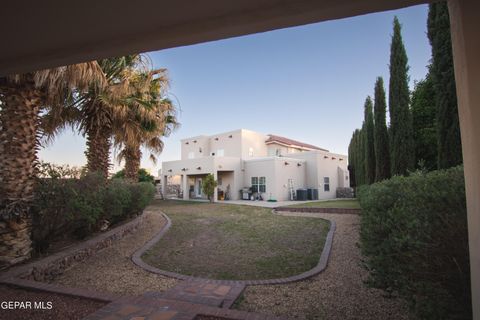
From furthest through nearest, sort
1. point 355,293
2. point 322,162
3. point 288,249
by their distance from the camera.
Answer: point 322,162 → point 288,249 → point 355,293

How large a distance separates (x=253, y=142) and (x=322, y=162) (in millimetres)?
8514

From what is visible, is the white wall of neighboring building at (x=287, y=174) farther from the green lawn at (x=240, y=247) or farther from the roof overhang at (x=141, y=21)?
the roof overhang at (x=141, y=21)

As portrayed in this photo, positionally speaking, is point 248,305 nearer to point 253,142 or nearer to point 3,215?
point 3,215

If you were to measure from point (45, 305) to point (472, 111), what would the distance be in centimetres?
568

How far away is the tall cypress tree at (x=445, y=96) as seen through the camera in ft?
16.7

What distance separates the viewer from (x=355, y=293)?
481 cm

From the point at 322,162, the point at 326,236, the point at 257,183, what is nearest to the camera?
the point at 326,236

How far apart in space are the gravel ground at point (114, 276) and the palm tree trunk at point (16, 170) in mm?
1185

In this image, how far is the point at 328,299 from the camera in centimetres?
462

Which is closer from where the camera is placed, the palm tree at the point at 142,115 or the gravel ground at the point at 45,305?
the gravel ground at the point at 45,305

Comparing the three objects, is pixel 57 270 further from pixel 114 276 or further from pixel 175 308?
pixel 175 308

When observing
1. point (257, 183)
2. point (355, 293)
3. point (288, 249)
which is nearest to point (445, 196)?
point (355, 293)

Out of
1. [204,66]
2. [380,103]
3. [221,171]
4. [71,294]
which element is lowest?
[71,294]

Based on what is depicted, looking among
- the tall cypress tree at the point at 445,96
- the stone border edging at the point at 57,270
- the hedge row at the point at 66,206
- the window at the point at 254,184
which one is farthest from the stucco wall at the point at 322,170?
the hedge row at the point at 66,206
